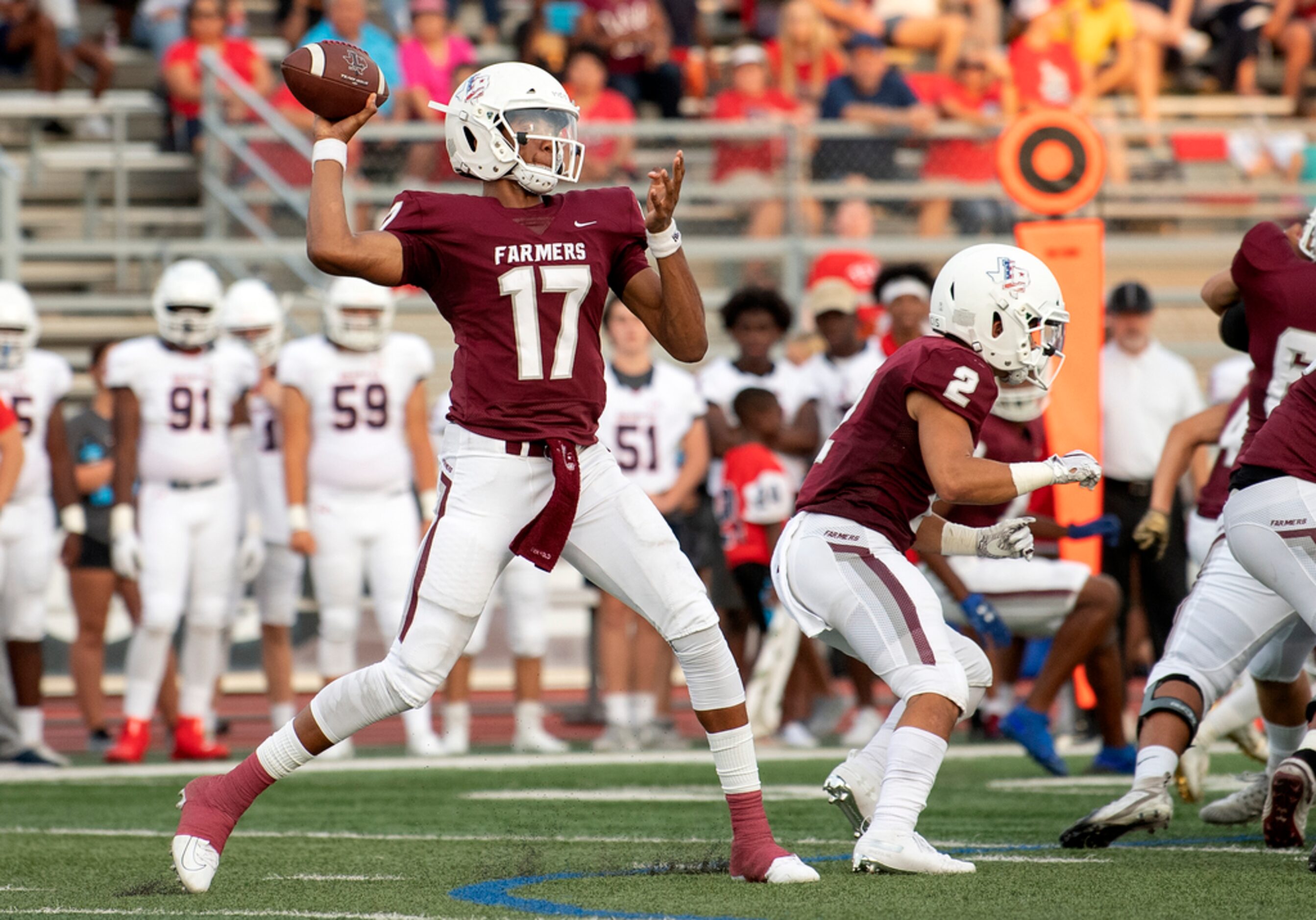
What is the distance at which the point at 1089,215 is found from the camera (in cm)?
1071

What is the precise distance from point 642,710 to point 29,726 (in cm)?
274

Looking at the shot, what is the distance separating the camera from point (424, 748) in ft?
27.6

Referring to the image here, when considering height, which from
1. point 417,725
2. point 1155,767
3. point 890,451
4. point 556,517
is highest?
point 890,451

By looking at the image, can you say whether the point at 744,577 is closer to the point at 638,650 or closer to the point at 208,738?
the point at 638,650

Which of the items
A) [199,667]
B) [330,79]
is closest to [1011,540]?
[330,79]

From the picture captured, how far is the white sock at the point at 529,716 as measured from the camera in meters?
8.52

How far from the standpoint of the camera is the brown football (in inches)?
174

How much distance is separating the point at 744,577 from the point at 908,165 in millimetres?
3772

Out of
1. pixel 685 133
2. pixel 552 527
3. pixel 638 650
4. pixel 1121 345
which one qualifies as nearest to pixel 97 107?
pixel 685 133

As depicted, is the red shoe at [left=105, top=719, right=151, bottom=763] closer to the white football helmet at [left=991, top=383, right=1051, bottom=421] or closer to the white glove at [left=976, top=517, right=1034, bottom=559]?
the white football helmet at [left=991, top=383, right=1051, bottom=421]

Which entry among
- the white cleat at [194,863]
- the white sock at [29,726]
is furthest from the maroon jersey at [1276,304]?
the white sock at [29,726]

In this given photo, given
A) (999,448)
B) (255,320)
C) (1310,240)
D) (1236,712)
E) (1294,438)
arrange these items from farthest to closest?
(255,320), (999,448), (1236,712), (1310,240), (1294,438)

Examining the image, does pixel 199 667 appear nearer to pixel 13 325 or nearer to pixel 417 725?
pixel 417 725

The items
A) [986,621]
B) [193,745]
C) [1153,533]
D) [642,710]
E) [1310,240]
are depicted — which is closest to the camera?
[1310,240]
